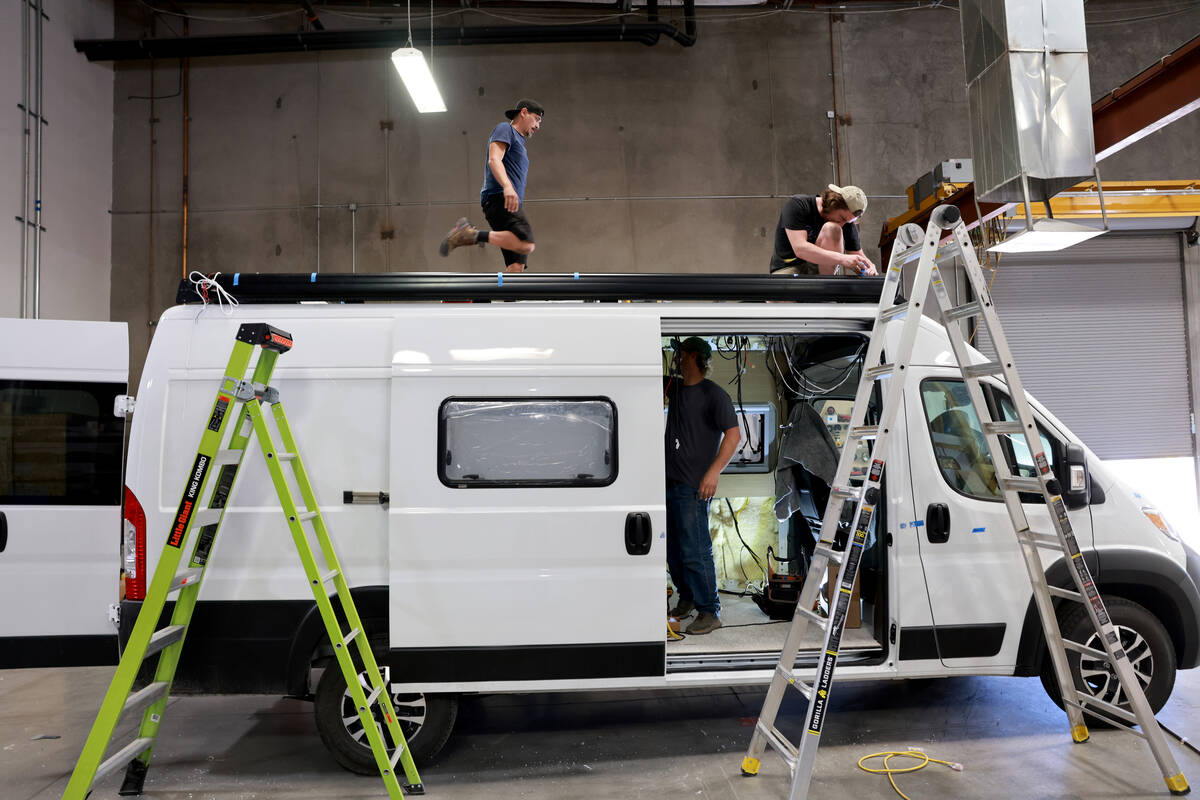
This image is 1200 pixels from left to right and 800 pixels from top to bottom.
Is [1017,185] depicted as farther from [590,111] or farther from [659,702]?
[590,111]

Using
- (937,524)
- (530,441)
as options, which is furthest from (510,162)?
(937,524)

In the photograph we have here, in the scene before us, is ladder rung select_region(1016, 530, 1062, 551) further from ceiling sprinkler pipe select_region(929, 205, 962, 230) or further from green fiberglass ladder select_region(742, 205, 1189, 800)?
ceiling sprinkler pipe select_region(929, 205, 962, 230)

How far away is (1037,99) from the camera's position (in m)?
3.78

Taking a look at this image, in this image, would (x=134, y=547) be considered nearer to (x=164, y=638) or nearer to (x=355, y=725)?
(x=164, y=638)

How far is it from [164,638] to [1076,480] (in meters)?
4.00

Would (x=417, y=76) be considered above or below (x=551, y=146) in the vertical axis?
below

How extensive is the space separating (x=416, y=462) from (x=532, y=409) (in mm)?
556

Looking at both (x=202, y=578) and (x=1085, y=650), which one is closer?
(x=202, y=578)

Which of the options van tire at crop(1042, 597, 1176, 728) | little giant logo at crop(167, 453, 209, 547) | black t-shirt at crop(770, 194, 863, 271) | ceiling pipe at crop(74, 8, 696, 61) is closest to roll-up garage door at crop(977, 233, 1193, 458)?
black t-shirt at crop(770, 194, 863, 271)

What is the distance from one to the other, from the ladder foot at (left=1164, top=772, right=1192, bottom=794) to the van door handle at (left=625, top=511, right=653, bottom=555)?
2.39m

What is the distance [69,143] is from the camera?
7.88m

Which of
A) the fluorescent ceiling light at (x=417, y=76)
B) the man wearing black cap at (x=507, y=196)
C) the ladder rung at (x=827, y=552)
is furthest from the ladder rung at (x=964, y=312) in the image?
the fluorescent ceiling light at (x=417, y=76)

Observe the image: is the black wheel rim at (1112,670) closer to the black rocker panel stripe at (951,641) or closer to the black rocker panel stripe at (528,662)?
the black rocker panel stripe at (951,641)

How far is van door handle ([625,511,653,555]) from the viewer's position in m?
3.23
